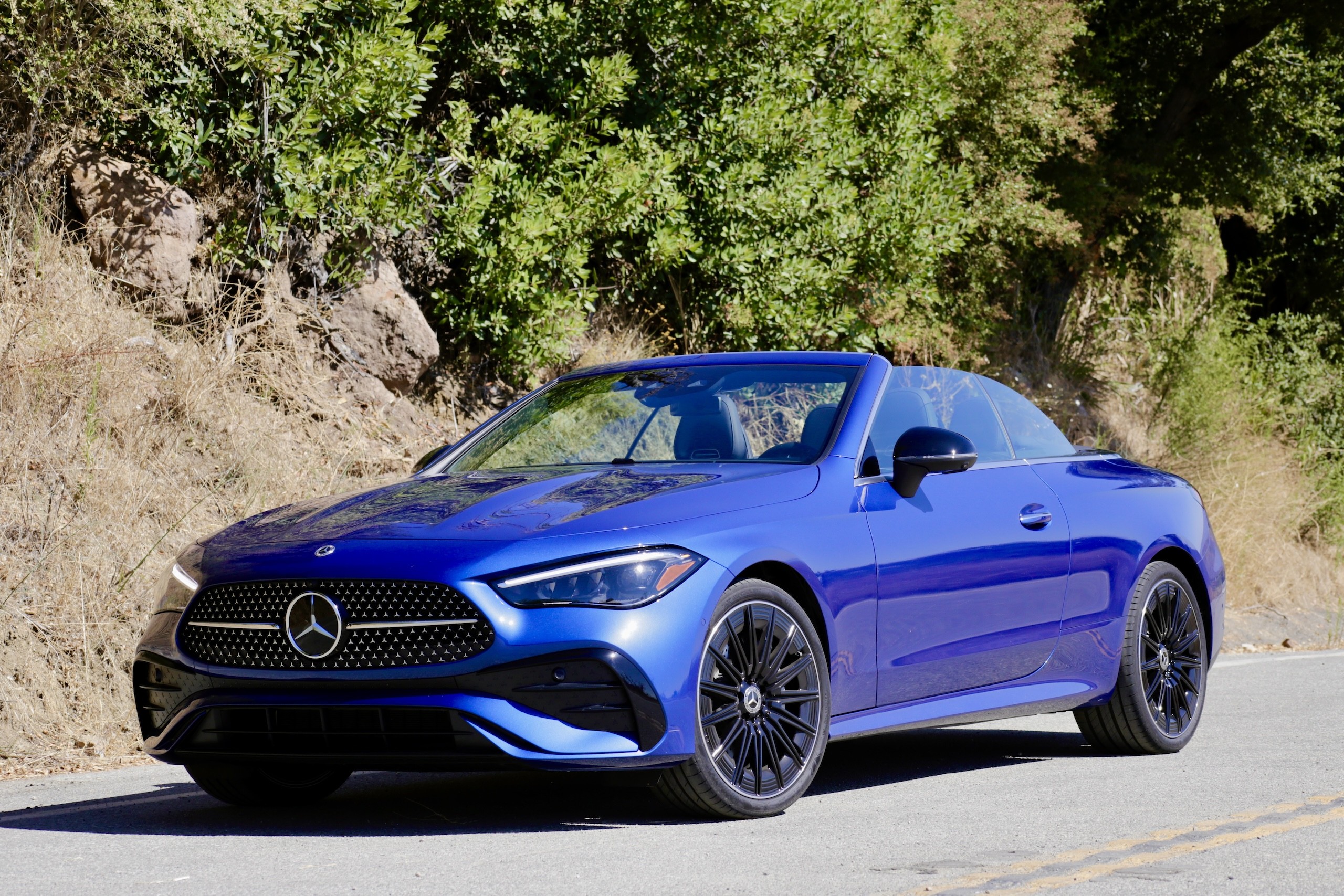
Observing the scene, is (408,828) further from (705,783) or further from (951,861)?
(951,861)

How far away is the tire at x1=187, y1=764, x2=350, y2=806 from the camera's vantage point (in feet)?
20.6

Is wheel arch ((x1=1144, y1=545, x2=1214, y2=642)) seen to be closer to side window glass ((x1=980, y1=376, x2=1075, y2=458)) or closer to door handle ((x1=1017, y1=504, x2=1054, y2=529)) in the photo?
side window glass ((x1=980, y1=376, x2=1075, y2=458))

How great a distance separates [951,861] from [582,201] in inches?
383

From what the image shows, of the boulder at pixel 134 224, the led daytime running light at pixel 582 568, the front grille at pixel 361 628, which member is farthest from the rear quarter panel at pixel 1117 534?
the boulder at pixel 134 224

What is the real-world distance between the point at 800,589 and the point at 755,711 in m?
0.49

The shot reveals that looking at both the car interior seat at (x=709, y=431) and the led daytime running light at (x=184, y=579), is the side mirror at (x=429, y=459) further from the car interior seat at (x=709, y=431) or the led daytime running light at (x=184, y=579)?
the led daytime running light at (x=184, y=579)

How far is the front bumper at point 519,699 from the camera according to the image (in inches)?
207

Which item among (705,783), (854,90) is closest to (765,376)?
(705,783)

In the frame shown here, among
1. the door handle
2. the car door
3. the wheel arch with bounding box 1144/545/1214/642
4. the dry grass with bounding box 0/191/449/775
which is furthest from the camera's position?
the dry grass with bounding box 0/191/449/775

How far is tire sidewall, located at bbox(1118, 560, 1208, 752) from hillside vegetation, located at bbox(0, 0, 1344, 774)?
4.68 metres

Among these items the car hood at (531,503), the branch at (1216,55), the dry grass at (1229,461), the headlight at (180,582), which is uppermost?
the branch at (1216,55)

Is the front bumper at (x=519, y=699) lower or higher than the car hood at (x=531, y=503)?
lower

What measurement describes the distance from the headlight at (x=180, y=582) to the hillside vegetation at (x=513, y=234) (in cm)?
217

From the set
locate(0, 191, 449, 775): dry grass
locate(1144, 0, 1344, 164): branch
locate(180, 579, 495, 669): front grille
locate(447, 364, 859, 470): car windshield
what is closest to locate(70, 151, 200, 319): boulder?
locate(0, 191, 449, 775): dry grass
